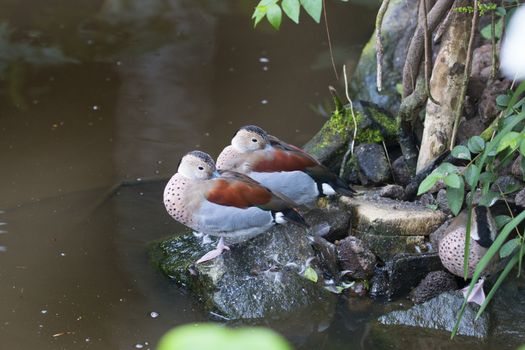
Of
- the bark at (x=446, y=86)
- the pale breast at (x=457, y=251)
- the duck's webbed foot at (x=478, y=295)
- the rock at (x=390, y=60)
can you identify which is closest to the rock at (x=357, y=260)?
the pale breast at (x=457, y=251)

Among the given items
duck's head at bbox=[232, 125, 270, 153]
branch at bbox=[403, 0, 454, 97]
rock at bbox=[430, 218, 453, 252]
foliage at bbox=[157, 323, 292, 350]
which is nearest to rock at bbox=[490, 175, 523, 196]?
rock at bbox=[430, 218, 453, 252]

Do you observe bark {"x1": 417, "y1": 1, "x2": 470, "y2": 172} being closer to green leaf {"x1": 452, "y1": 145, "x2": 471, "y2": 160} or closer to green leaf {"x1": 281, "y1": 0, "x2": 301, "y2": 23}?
green leaf {"x1": 452, "y1": 145, "x2": 471, "y2": 160}

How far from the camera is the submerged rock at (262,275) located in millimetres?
3938

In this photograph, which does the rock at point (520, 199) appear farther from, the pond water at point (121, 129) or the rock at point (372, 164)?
the rock at point (372, 164)

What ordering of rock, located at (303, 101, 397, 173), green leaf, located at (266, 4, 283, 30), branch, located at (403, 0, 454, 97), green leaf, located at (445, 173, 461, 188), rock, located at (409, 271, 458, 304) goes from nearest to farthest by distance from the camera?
green leaf, located at (266, 4, 283, 30) < green leaf, located at (445, 173, 461, 188) < rock, located at (409, 271, 458, 304) < branch, located at (403, 0, 454, 97) < rock, located at (303, 101, 397, 173)

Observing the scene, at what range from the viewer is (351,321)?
3895 mm

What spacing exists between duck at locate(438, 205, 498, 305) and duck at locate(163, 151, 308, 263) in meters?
0.76

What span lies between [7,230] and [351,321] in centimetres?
216

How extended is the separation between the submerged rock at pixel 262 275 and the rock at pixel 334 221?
5.2 inches

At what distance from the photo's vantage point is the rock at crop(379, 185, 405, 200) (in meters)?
4.59

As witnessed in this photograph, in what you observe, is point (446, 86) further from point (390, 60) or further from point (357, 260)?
point (390, 60)

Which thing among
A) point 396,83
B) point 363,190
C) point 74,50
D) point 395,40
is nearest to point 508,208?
point 363,190

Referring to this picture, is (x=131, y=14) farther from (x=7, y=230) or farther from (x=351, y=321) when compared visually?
(x=351, y=321)

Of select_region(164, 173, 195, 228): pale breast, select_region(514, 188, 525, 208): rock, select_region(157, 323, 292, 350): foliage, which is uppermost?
select_region(157, 323, 292, 350): foliage
